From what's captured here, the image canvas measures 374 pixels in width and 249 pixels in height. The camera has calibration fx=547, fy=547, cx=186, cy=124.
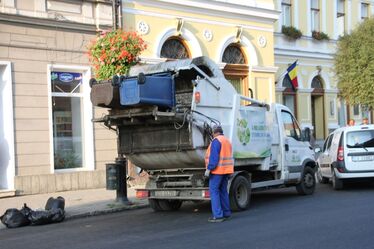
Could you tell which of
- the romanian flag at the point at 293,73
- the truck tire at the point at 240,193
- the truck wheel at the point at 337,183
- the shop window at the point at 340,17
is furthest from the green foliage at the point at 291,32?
the truck tire at the point at 240,193

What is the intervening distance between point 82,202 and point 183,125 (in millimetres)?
4307

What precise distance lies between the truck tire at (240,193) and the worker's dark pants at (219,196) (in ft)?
2.20

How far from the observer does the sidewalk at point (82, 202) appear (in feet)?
38.8

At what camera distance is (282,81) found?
23844 millimetres

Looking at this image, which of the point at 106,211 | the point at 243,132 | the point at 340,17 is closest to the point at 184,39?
the point at 243,132

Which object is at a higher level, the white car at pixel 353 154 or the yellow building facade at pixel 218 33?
the yellow building facade at pixel 218 33

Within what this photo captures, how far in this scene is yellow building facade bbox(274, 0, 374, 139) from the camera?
24125 millimetres

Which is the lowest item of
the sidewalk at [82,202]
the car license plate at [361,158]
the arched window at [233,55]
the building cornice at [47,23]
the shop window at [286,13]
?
the sidewalk at [82,202]

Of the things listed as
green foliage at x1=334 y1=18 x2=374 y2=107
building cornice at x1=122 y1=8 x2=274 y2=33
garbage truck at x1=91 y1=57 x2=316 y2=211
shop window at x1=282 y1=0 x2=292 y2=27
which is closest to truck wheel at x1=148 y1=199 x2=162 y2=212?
garbage truck at x1=91 y1=57 x2=316 y2=211

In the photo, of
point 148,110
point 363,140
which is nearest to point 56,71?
point 148,110

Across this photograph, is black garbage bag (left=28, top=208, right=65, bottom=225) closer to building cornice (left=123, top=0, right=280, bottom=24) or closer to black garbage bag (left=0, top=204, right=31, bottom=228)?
black garbage bag (left=0, top=204, right=31, bottom=228)

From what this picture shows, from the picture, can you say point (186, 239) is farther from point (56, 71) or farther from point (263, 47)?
point (263, 47)

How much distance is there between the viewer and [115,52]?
1308 centimetres

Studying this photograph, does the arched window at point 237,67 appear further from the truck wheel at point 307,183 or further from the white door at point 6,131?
the white door at point 6,131
